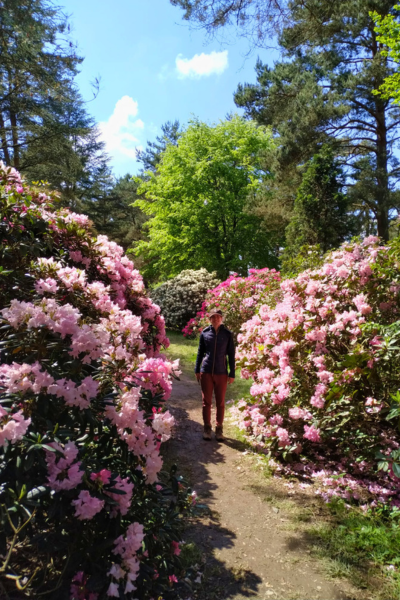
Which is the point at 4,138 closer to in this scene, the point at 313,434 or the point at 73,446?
the point at 313,434

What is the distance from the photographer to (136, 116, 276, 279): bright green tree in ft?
60.3

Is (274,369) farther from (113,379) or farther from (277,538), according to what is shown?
(113,379)

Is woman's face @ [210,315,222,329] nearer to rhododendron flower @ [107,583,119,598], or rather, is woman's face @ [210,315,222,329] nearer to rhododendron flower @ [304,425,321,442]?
rhododendron flower @ [304,425,321,442]

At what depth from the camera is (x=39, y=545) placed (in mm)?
1658

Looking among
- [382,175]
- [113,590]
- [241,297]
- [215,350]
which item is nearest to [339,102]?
[382,175]

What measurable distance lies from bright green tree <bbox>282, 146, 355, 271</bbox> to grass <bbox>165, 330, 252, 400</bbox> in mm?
4349

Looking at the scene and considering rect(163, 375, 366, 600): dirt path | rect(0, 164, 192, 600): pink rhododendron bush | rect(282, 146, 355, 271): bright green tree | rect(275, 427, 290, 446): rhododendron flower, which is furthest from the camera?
rect(282, 146, 355, 271): bright green tree

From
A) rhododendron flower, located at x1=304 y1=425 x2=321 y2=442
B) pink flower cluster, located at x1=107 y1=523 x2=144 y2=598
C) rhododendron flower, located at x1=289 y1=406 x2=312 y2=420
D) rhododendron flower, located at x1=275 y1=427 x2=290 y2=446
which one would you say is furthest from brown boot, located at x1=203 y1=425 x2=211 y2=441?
pink flower cluster, located at x1=107 y1=523 x2=144 y2=598

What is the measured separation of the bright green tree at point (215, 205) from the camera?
60.3ft

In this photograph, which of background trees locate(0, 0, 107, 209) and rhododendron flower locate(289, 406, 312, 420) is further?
background trees locate(0, 0, 107, 209)

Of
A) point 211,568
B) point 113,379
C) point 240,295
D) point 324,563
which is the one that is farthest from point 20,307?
point 240,295

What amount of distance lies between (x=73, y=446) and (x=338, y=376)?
264 cm

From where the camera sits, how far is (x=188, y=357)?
397 inches

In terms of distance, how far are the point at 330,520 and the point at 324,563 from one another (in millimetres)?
568
